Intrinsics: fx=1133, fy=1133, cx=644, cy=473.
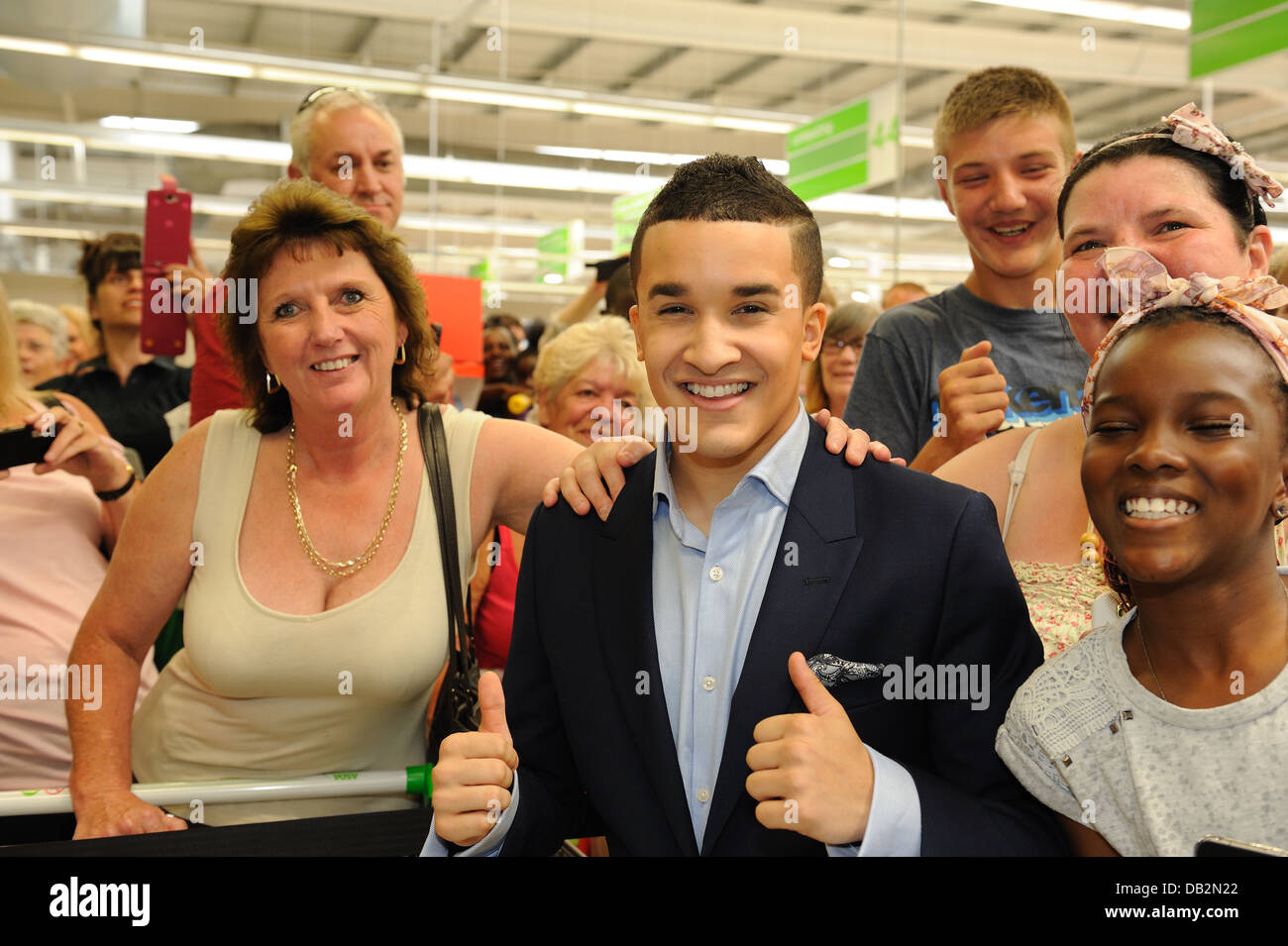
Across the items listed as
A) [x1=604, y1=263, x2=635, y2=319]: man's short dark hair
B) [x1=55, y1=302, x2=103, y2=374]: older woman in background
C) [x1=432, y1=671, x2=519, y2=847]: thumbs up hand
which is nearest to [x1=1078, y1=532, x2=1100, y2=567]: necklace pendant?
[x1=432, y1=671, x2=519, y2=847]: thumbs up hand

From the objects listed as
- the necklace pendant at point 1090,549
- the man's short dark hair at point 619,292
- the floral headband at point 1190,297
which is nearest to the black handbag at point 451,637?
the necklace pendant at point 1090,549

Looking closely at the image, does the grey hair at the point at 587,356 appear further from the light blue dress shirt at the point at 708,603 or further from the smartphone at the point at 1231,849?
the smartphone at the point at 1231,849

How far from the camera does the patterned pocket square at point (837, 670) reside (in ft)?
4.37

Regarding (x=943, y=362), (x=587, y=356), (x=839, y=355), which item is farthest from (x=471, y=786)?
(x=839, y=355)

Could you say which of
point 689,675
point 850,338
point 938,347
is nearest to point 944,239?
point 850,338

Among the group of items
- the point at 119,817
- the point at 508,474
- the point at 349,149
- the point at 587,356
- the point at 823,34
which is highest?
the point at 823,34

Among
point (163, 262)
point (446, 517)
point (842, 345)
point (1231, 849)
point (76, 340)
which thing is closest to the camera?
point (1231, 849)

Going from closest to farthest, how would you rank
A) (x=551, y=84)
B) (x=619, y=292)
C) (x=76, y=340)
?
(x=619, y=292)
(x=76, y=340)
(x=551, y=84)

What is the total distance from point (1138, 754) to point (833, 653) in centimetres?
35

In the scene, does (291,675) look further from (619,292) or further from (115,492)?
(619,292)

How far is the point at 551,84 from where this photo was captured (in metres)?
12.1

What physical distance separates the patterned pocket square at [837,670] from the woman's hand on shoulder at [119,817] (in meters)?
1.12

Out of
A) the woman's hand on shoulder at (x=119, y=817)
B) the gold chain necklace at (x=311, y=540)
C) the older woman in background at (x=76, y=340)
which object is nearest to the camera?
the woman's hand on shoulder at (x=119, y=817)

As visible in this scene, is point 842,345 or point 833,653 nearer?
point 833,653
